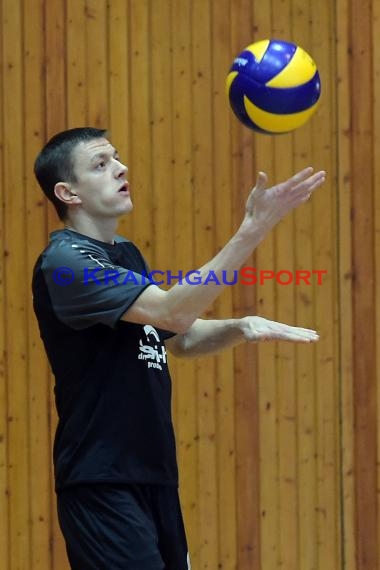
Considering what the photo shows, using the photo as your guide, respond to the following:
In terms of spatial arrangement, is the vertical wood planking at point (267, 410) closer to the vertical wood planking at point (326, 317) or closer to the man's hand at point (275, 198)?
the vertical wood planking at point (326, 317)

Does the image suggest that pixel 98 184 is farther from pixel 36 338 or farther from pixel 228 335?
pixel 36 338

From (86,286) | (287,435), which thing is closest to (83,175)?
(86,286)

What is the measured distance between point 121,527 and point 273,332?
0.78m

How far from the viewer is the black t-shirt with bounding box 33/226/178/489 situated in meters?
3.09

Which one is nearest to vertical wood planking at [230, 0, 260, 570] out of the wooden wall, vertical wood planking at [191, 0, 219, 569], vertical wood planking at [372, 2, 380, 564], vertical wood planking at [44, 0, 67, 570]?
the wooden wall

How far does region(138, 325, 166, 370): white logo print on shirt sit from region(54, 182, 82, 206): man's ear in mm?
502

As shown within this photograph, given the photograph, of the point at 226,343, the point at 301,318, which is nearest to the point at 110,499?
the point at 226,343

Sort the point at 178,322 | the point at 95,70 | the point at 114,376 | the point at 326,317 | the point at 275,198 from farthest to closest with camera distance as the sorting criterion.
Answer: the point at 326,317
the point at 95,70
the point at 114,376
the point at 178,322
the point at 275,198

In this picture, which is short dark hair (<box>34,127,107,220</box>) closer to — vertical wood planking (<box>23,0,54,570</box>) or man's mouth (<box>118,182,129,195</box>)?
man's mouth (<box>118,182,129,195</box>)

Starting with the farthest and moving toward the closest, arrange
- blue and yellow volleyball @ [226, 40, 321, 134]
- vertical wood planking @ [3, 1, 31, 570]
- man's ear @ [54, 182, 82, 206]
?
vertical wood planking @ [3, 1, 31, 570], man's ear @ [54, 182, 82, 206], blue and yellow volleyball @ [226, 40, 321, 134]

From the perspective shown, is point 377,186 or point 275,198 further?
point 377,186

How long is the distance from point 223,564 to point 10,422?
137cm

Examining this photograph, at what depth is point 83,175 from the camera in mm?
3377

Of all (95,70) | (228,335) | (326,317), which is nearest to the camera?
(228,335)
